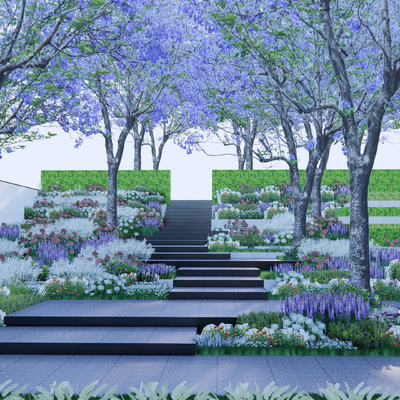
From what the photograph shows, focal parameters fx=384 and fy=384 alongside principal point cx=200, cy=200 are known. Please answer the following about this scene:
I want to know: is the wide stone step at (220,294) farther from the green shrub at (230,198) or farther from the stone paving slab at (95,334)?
the green shrub at (230,198)

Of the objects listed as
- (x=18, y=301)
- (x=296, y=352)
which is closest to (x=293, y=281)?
(x=296, y=352)

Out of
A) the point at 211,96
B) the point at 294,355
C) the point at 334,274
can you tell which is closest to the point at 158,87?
the point at 211,96

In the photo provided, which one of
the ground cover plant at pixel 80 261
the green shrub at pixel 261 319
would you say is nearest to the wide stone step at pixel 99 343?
the green shrub at pixel 261 319

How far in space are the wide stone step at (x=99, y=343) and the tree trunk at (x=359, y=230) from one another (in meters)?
3.54

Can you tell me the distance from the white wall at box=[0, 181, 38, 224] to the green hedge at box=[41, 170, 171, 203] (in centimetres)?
365

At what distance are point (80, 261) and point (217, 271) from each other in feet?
11.7

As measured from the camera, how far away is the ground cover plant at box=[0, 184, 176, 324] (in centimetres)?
881

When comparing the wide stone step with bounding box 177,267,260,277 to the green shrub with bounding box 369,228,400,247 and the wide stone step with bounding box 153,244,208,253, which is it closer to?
the wide stone step with bounding box 153,244,208,253

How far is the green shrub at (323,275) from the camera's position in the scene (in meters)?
8.88

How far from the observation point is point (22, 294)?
8273mm

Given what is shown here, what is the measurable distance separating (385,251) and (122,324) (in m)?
8.66

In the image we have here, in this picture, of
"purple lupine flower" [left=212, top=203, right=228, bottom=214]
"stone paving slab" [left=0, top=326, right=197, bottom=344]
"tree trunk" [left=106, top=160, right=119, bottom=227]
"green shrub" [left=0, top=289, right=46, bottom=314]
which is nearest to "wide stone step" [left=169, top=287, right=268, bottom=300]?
"stone paving slab" [left=0, top=326, right=197, bottom=344]

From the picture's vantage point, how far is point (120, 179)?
21.7 m

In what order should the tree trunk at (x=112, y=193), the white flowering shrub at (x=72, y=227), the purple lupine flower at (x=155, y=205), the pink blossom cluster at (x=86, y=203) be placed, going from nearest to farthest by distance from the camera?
the white flowering shrub at (x=72, y=227)
the tree trunk at (x=112, y=193)
the pink blossom cluster at (x=86, y=203)
the purple lupine flower at (x=155, y=205)
